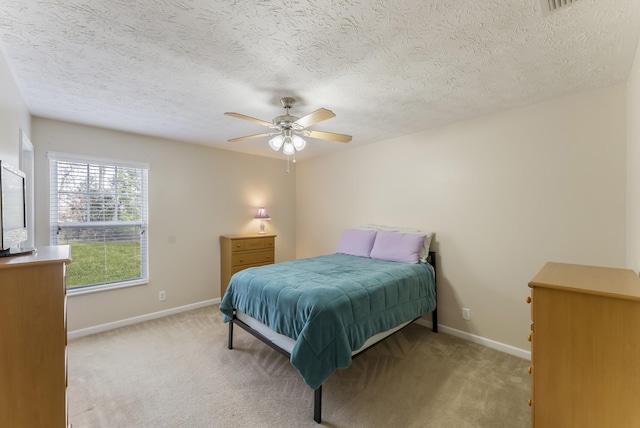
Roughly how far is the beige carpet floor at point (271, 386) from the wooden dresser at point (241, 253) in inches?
45.6

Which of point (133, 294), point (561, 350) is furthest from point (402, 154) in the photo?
point (133, 294)

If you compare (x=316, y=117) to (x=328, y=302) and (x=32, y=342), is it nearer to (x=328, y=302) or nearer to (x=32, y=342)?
(x=328, y=302)

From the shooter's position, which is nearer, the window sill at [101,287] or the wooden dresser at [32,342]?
the wooden dresser at [32,342]

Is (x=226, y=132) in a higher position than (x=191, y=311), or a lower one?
higher

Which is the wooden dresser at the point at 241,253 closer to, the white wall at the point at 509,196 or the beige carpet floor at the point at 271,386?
the beige carpet floor at the point at 271,386

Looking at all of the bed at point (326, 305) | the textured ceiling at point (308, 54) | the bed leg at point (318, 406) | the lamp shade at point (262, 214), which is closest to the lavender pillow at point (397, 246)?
the bed at point (326, 305)

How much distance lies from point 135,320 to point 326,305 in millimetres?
2844

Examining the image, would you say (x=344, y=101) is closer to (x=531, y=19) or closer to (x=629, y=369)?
(x=531, y=19)

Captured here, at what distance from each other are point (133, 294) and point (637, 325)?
4347 mm

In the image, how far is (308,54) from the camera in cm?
172

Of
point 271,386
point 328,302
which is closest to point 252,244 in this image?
point 271,386

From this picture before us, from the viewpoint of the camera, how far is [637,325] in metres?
1.14

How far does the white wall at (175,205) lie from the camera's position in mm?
2992

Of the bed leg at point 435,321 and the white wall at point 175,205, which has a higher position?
the white wall at point 175,205
